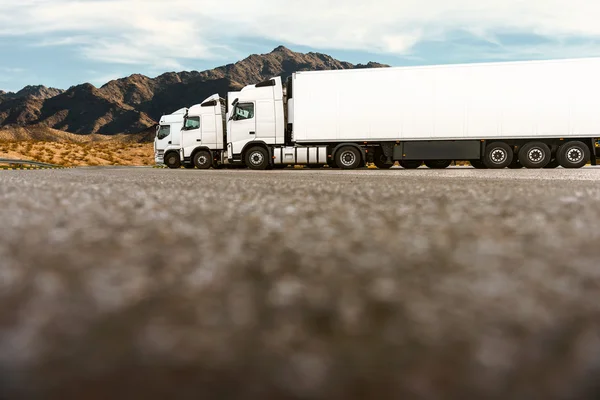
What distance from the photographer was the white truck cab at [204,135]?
26.6 m

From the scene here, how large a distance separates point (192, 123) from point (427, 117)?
10.8m

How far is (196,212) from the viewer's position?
4.23 meters

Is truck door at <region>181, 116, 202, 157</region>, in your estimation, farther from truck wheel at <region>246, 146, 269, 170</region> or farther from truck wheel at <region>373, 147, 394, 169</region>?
truck wheel at <region>373, 147, 394, 169</region>

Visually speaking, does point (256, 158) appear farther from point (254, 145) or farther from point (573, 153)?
point (573, 153)

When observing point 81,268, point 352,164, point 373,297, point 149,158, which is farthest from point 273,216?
point 149,158

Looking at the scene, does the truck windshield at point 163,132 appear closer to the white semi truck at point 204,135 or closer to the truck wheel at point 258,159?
the white semi truck at point 204,135

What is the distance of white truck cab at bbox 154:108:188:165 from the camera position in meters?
30.5

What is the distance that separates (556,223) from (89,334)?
9.71ft

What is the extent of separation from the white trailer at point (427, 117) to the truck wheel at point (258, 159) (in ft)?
0.13

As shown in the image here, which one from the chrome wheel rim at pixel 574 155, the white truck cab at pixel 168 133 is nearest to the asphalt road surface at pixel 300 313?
the chrome wheel rim at pixel 574 155

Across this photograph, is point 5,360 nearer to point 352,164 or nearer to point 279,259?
point 279,259

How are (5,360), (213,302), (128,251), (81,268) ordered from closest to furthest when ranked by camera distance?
(5,360), (213,302), (81,268), (128,251)

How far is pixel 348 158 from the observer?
75.7 ft

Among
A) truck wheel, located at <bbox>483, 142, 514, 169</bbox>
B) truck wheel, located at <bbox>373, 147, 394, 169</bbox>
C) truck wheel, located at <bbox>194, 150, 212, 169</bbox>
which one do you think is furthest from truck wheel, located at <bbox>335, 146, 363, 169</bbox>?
truck wheel, located at <bbox>194, 150, 212, 169</bbox>
